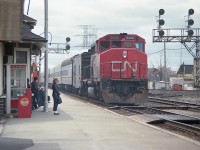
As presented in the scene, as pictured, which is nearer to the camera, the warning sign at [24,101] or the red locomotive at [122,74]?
the warning sign at [24,101]

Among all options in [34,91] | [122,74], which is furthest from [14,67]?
[122,74]

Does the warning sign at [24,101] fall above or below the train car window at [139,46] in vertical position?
below

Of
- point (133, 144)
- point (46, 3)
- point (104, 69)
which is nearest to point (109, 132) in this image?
point (133, 144)

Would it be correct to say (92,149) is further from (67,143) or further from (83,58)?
(83,58)

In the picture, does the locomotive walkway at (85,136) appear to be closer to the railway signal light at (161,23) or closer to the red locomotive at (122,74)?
the red locomotive at (122,74)

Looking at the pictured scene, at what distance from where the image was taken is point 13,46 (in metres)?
18.5

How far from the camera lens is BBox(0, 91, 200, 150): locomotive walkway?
34.3 feet

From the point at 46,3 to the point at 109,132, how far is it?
409 inches

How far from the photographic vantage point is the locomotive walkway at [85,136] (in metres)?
10.5

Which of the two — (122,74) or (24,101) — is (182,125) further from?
(122,74)

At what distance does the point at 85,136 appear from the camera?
12078mm

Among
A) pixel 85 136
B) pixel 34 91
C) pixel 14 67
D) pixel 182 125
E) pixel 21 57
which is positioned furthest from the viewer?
pixel 34 91

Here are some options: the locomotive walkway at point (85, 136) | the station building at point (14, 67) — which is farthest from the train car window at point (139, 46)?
the locomotive walkway at point (85, 136)

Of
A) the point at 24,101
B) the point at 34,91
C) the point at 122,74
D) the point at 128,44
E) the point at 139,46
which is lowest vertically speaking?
the point at 24,101
